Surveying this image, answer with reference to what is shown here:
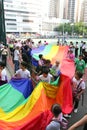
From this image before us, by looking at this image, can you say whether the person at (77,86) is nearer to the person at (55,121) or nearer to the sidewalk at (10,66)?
the person at (55,121)

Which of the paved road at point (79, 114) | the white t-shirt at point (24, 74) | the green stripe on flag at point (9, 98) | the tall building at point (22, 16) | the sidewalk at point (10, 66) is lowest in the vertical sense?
the paved road at point (79, 114)

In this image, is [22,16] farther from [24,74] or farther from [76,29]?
[24,74]

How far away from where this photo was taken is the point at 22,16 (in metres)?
130

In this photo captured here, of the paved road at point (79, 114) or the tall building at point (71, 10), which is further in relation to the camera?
the tall building at point (71, 10)

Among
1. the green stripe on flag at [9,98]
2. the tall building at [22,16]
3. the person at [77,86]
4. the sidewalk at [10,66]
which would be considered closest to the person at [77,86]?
the person at [77,86]

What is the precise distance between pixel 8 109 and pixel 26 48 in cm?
1056

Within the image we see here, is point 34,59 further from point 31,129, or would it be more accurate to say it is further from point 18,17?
point 18,17

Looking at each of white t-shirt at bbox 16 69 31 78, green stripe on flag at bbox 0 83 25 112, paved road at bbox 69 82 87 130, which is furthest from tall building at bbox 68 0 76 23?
green stripe on flag at bbox 0 83 25 112

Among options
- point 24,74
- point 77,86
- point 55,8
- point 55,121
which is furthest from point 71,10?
point 55,121

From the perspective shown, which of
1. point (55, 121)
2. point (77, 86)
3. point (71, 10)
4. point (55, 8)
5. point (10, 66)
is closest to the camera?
point (55, 121)

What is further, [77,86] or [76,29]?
[76,29]

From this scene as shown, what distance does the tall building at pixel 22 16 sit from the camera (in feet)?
406

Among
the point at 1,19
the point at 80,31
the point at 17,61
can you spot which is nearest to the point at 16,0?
the point at 80,31

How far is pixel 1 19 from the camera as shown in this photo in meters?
23.4
